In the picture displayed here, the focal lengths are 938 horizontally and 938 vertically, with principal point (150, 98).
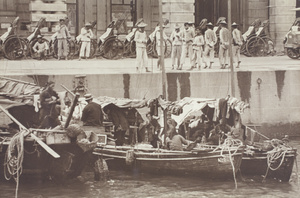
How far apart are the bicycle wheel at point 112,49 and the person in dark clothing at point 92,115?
1003cm

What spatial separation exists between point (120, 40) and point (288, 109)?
819cm

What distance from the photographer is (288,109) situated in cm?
3462

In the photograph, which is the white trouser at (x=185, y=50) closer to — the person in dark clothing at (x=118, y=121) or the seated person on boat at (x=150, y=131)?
the person in dark clothing at (x=118, y=121)

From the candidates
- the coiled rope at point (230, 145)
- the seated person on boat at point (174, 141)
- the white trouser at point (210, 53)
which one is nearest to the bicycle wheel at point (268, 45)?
the white trouser at point (210, 53)

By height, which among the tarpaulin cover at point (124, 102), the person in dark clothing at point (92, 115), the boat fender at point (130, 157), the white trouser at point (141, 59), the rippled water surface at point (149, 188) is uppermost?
the white trouser at point (141, 59)

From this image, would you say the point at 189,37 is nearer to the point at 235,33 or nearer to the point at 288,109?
the point at 235,33

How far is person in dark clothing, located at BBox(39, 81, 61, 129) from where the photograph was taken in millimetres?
27375

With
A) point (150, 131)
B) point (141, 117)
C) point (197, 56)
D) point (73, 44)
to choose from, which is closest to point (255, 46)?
point (197, 56)

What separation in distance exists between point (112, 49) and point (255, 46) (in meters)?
6.32

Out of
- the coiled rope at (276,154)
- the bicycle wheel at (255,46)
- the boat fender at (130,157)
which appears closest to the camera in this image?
the coiled rope at (276,154)

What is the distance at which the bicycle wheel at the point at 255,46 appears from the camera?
40.2 meters

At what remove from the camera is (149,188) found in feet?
88.8

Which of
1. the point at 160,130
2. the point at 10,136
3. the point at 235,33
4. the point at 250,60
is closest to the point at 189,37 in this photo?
the point at 235,33

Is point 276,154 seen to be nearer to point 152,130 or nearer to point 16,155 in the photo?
point 152,130
